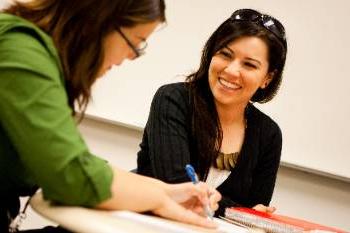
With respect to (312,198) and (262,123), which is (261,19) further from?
(312,198)

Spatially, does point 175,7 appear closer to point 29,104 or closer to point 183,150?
point 183,150

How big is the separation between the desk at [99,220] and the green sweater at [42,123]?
0.8 inches

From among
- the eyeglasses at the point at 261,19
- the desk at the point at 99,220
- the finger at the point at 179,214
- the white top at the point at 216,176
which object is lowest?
the white top at the point at 216,176

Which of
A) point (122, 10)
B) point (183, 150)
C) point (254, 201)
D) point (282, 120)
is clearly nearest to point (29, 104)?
point (122, 10)

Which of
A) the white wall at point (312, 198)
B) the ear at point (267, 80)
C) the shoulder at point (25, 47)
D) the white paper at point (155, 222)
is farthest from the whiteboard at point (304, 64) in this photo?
the shoulder at point (25, 47)

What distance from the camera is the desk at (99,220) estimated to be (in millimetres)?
760

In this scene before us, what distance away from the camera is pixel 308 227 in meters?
1.32

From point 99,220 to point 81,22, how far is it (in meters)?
0.37

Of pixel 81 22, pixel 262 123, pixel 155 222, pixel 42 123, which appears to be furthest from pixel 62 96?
pixel 262 123

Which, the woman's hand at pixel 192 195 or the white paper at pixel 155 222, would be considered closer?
the white paper at pixel 155 222

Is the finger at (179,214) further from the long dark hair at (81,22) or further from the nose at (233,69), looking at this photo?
the nose at (233,69)

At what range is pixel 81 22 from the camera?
0.89 metres

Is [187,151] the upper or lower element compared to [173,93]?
lower

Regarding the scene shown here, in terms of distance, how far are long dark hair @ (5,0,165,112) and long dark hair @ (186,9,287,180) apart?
0.75 m
